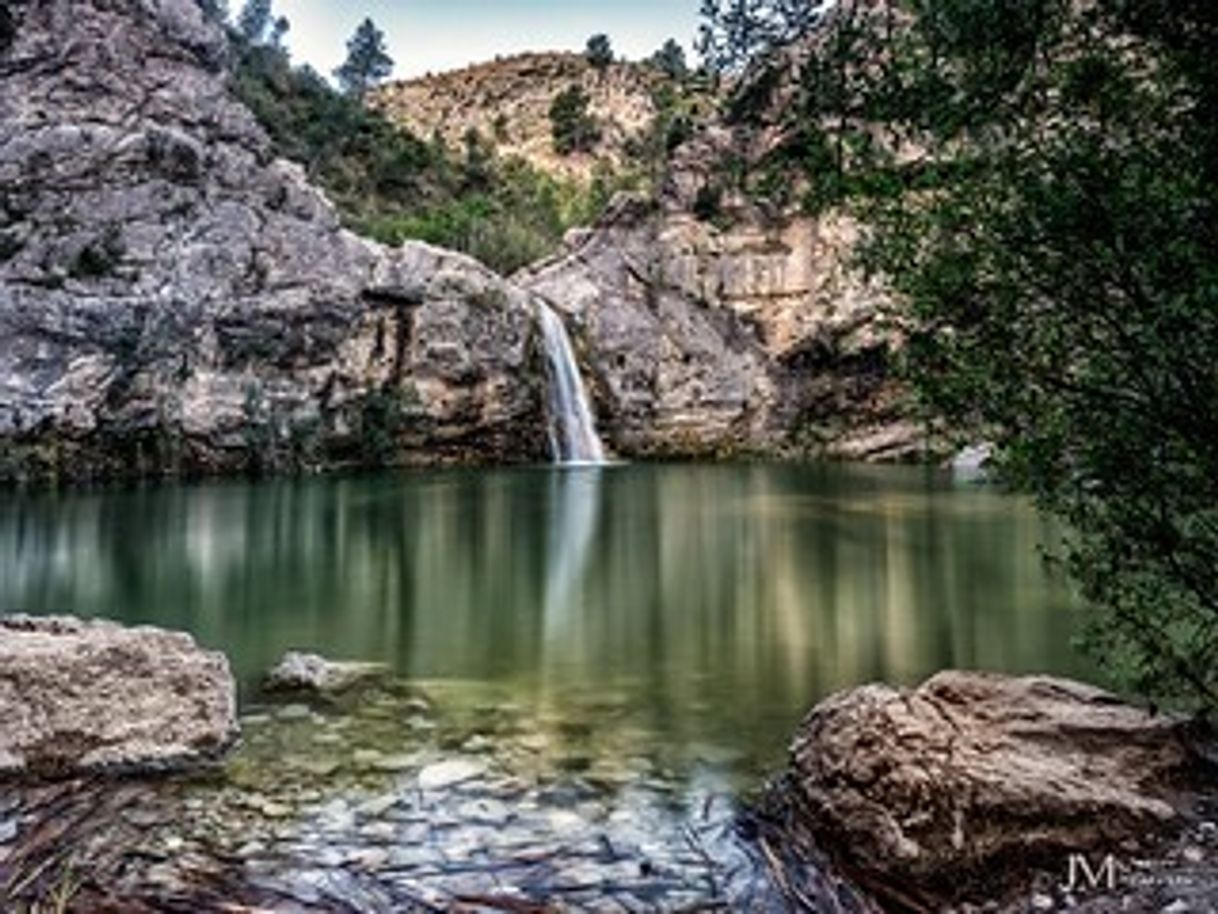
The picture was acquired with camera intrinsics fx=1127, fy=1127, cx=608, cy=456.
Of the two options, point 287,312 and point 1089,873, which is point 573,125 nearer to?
point 287,312

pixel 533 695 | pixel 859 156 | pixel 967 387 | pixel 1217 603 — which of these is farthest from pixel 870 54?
pixel 533 695

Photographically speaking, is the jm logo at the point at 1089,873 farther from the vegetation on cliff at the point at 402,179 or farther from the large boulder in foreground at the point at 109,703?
the vegetation on cliff at the point at 402,179

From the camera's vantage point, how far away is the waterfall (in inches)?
2135

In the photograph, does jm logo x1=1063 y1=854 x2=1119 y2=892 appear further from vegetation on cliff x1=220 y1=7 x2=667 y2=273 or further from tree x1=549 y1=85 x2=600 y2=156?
tree x1=549 y1=85 x2=600 y2=156

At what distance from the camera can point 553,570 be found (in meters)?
19.7

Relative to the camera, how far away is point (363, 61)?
336 feet

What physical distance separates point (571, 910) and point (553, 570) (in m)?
13.8

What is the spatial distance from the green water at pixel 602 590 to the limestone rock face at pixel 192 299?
12040 millimetres

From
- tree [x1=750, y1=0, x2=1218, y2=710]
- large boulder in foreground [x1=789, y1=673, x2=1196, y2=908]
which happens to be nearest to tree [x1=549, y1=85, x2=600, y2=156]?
large boulder in foreground [x1=789, y1=673, x2=1196, y2=908]

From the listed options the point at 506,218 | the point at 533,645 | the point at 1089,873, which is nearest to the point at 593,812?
the point at 1089,873

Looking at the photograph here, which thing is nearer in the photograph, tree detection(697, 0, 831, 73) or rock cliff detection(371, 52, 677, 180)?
tree detection(697, 0, 831, 73)

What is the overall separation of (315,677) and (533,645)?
3.30 m

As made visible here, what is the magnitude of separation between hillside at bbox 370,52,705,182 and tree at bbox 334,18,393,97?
3378 mm

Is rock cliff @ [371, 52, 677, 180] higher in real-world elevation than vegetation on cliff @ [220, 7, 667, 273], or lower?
higher
